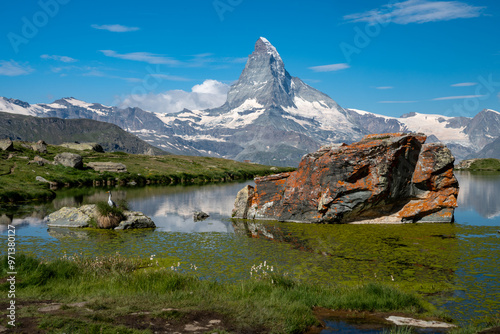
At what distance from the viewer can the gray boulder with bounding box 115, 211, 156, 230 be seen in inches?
1250

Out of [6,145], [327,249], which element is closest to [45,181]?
[6,145]

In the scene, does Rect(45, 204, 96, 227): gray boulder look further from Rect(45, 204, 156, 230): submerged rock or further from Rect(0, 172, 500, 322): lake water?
Rect(0, 172, 500, 322): lake water

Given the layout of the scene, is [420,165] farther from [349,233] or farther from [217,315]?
[217,315]

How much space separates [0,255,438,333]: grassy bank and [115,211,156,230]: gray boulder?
14412 millimetres

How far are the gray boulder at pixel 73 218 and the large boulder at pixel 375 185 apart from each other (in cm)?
1597

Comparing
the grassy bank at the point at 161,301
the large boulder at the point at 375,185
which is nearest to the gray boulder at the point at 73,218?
the grassy bank at the point at 161,301

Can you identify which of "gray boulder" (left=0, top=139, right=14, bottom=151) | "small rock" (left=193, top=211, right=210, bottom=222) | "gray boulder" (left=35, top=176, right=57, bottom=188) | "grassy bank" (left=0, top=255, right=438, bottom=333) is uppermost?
"gray boulder" (left=0, top=139, right=14, bottom=151)

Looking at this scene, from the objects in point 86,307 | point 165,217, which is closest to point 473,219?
point 165,217

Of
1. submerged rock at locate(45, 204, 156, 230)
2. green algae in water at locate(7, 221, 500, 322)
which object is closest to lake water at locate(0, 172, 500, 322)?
green algae in water at locate(7, 221, 500, 322)

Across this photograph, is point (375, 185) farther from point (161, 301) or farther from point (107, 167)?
point (107, 167)

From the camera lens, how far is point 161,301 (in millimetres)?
12430

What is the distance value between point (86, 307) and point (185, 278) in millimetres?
4325

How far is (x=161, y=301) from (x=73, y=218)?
77.2 ft

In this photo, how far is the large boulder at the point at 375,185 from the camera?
106 ft
